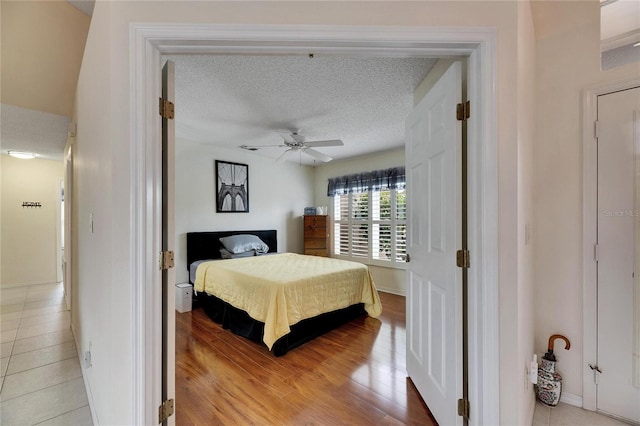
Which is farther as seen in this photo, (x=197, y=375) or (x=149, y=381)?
(x=197, y=375)

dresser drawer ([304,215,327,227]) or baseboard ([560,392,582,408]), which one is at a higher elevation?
dresser drawer ([304,215,327,227])

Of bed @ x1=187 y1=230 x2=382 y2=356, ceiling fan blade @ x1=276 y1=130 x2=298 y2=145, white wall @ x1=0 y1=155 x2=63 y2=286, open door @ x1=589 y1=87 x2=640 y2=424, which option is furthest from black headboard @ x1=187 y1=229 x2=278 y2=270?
open door @ x1=589 y1=87 x2=640 y2=424

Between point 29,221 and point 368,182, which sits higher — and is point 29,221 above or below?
below

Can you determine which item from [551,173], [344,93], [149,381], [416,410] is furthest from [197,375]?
[551,173]

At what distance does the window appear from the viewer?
15.3 feet

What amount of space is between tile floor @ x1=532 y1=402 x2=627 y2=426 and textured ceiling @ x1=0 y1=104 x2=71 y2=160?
4394mm

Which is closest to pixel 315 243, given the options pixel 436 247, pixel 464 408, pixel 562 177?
pixel 436 247

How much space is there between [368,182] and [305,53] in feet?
12.7

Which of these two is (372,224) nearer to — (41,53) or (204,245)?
(204,245)

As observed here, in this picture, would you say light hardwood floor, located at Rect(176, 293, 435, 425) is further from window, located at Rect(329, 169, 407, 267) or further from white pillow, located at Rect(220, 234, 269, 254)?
window, located at Rect(329, 169, 407, 267)

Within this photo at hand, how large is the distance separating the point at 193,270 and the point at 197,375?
2.00 metres

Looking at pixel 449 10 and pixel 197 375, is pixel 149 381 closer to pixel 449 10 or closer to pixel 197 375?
pixel 197 375

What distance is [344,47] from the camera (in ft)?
3.96

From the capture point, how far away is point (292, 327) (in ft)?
8.77
